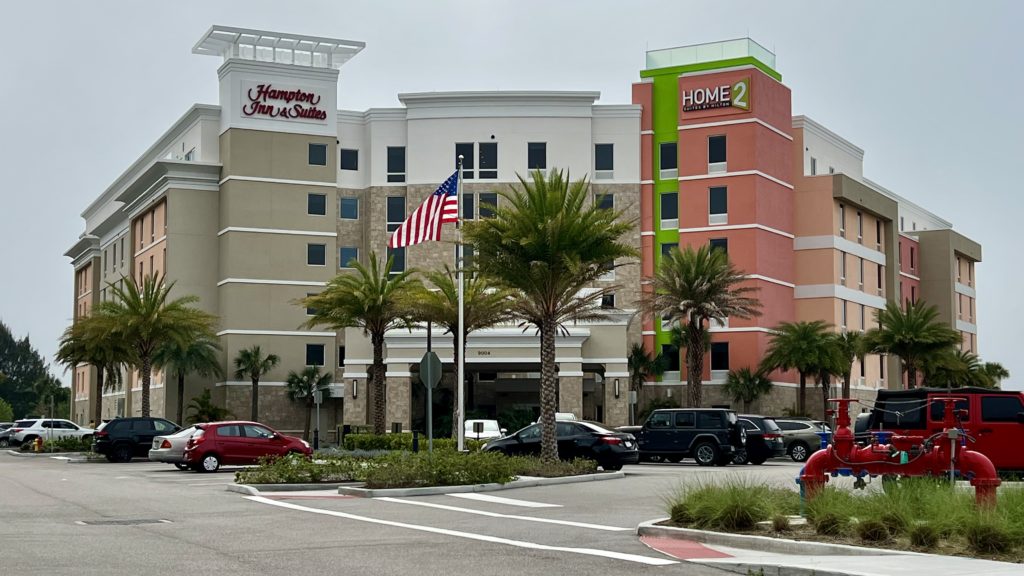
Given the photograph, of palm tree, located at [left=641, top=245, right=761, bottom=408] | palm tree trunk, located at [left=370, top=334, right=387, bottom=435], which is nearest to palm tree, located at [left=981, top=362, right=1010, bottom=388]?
palm tree, located at [left=641, top=245, right=761, bottom=408]

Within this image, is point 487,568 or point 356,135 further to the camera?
point 356,135

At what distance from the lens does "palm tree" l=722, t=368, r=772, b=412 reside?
64.5 metres

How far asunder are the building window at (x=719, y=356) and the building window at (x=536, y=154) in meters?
13.3

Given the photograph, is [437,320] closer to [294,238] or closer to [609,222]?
[609,222]

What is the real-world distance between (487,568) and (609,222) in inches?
820

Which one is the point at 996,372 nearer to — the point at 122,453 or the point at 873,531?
the point at 122,453

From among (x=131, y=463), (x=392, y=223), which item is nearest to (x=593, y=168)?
Result: (x=392, y=223)

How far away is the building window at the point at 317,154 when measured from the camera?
230ft

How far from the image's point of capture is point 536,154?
6856 cm

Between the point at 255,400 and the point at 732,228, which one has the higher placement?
the point at 732,228

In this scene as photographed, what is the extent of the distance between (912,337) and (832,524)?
5369 centimetres

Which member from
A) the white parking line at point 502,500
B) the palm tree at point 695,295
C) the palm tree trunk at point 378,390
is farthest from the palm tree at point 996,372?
the white parking line at point 502,500

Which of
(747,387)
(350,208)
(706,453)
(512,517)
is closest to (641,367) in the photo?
(747,387)

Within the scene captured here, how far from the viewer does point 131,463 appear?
4444 cm
